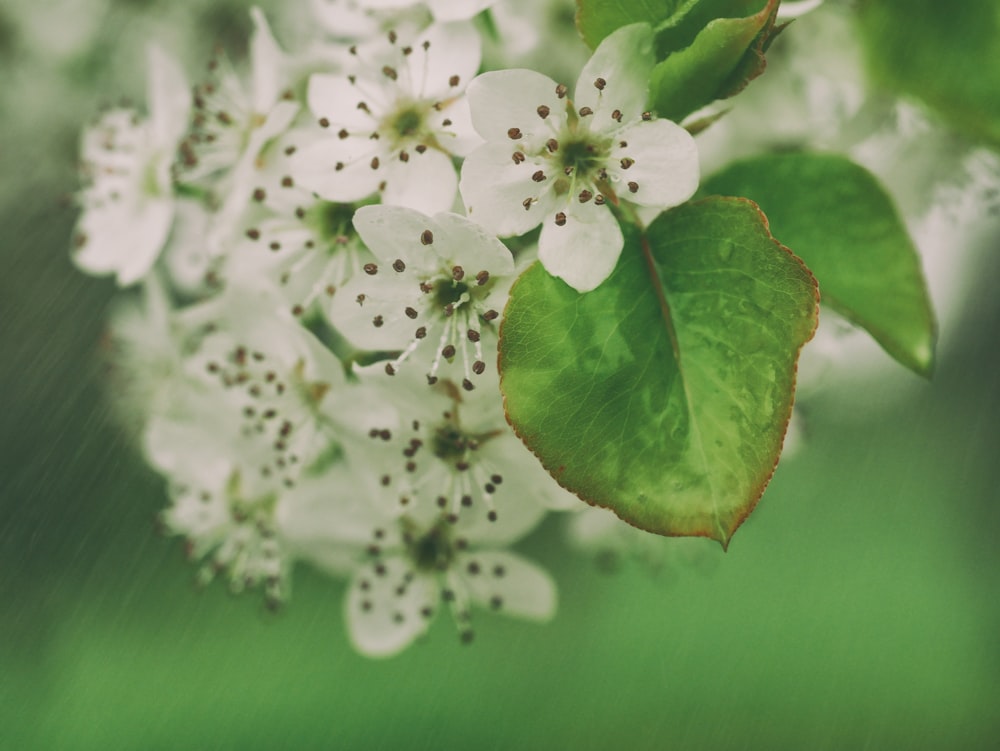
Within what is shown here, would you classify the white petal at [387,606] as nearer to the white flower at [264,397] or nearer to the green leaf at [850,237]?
the white flower at [264,397]

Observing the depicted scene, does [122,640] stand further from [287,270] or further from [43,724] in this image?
[287,270]

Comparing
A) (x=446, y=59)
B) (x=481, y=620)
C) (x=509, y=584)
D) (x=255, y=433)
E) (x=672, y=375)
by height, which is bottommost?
(x=481, y=620)

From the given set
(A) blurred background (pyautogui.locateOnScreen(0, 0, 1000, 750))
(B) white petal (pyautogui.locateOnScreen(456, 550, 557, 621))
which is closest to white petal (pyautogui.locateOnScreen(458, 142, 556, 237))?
(B) white petal (pyautogui.locateOnScreen(456, 550, 557, 621))

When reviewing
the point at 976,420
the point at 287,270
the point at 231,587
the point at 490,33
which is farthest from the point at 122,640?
the point at 976,420

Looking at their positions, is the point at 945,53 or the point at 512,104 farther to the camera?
the point at 945,53

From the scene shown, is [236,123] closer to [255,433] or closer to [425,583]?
[255,433]

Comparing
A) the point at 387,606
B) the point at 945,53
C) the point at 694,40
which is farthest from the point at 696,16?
the point at 387,606

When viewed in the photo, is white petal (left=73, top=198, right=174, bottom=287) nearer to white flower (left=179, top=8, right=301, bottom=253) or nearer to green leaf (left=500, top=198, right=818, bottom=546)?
white flower (left=179, top=8, right=301, bottom=253)

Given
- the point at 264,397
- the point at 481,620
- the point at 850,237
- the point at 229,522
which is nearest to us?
the point at 850,237
